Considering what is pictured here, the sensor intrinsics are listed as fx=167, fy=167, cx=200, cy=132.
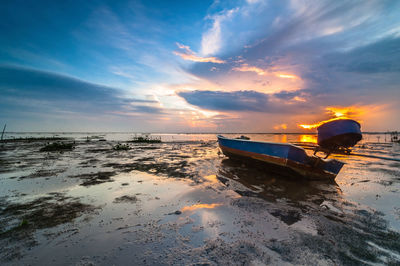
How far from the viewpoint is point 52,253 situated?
A: 2854 mm

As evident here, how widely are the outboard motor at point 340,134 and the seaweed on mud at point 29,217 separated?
803cm

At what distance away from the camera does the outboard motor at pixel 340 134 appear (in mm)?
5645

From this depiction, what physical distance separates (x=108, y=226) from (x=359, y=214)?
6.43 m

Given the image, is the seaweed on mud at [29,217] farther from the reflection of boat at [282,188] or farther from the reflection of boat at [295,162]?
the reflection of boat at [295,162]

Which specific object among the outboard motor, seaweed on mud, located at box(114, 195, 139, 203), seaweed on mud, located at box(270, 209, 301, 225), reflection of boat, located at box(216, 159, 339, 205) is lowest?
reflection of boat, located at box(216, 159, 339, 205)

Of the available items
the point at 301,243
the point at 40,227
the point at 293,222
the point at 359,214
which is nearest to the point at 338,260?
Answer: the point at 301,243

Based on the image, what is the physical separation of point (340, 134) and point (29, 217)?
Result: 30.8 feet

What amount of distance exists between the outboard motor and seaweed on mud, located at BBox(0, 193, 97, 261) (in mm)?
8035

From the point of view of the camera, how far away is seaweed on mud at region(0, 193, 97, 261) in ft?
9.95

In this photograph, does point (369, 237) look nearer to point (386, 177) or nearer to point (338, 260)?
point (338, 260)

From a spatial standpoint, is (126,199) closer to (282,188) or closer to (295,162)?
(282,188)

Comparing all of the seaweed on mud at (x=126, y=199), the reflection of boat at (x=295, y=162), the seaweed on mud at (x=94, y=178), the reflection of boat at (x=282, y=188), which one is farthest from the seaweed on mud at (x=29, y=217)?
the reflection of boat at (x=295, y=162)

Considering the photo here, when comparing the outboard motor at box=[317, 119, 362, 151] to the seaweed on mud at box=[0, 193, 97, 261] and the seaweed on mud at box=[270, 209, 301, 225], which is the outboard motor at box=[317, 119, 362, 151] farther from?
the seaweed on mud at box=[0, 193, 97, 261]

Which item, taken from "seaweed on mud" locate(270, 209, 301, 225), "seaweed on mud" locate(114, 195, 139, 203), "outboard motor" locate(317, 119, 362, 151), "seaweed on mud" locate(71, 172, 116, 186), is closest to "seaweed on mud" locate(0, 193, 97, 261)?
"seaweed on mud" locate(114, 195, 139, 203)
